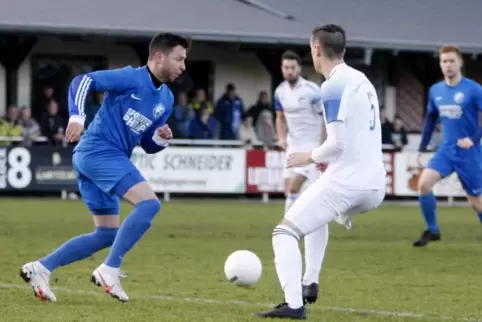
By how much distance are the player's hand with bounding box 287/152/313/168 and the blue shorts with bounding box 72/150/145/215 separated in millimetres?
1299

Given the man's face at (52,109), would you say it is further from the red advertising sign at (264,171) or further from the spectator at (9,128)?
the red advertising sign at (264,171)

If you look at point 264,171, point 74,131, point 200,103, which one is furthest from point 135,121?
point 200,103

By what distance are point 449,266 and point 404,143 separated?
15660 millimetres

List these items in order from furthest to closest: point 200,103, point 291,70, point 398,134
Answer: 1. point 398,134
2. point 200,103
3. point 291,70

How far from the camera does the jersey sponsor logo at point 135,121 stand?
29.9 ft

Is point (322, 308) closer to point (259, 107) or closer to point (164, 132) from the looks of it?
point (164, 132)

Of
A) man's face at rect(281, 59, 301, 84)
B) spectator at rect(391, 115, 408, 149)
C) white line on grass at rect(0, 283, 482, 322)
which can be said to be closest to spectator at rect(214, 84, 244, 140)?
spectator at rect(391, 115, 408, 149)

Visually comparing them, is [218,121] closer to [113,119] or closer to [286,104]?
[286,104]

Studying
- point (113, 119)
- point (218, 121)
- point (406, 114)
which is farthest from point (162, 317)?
point (406, 114)

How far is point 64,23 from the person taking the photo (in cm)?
2697

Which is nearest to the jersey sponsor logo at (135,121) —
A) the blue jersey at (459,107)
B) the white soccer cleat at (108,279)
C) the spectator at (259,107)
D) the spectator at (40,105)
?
the white soccer cleat at (108,279)

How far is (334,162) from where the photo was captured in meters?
8.29

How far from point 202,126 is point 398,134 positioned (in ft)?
16.4

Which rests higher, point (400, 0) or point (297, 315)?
point (400, 0)
